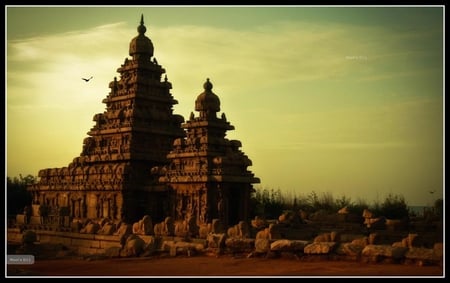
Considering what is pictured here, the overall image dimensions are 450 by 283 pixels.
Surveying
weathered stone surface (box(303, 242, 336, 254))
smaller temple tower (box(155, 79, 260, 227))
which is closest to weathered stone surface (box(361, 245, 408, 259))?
weathered stone surface (box(303, 242, 336, 254))

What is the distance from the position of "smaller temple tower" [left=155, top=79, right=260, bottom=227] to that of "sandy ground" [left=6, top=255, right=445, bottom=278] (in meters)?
7.67

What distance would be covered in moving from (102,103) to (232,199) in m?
10.3

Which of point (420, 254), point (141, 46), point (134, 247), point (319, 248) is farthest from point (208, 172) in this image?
point (420, 254)

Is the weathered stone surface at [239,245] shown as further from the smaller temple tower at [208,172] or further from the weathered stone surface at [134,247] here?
the smaller temple tower at [208,172]

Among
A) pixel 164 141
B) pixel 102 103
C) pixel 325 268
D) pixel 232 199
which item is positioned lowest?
pixel 325 268

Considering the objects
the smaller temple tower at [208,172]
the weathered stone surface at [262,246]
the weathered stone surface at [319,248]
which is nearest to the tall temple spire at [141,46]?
the smaller temple tower at [208,172]

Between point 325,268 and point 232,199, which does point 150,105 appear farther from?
point 325,268

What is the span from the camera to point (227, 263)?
17375 millimetres

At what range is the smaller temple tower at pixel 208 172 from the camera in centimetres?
2673

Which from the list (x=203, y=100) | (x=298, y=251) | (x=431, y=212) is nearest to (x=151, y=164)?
(x=203, y=100)

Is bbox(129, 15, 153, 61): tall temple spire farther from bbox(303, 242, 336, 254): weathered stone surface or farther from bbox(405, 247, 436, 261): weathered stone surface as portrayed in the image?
bbox(405, 247, 436, 261): weathered stone surface

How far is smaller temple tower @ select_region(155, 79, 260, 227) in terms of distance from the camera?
87.7ft

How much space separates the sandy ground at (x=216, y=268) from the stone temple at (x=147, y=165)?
8058 millimetres

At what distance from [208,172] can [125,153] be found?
557cm
